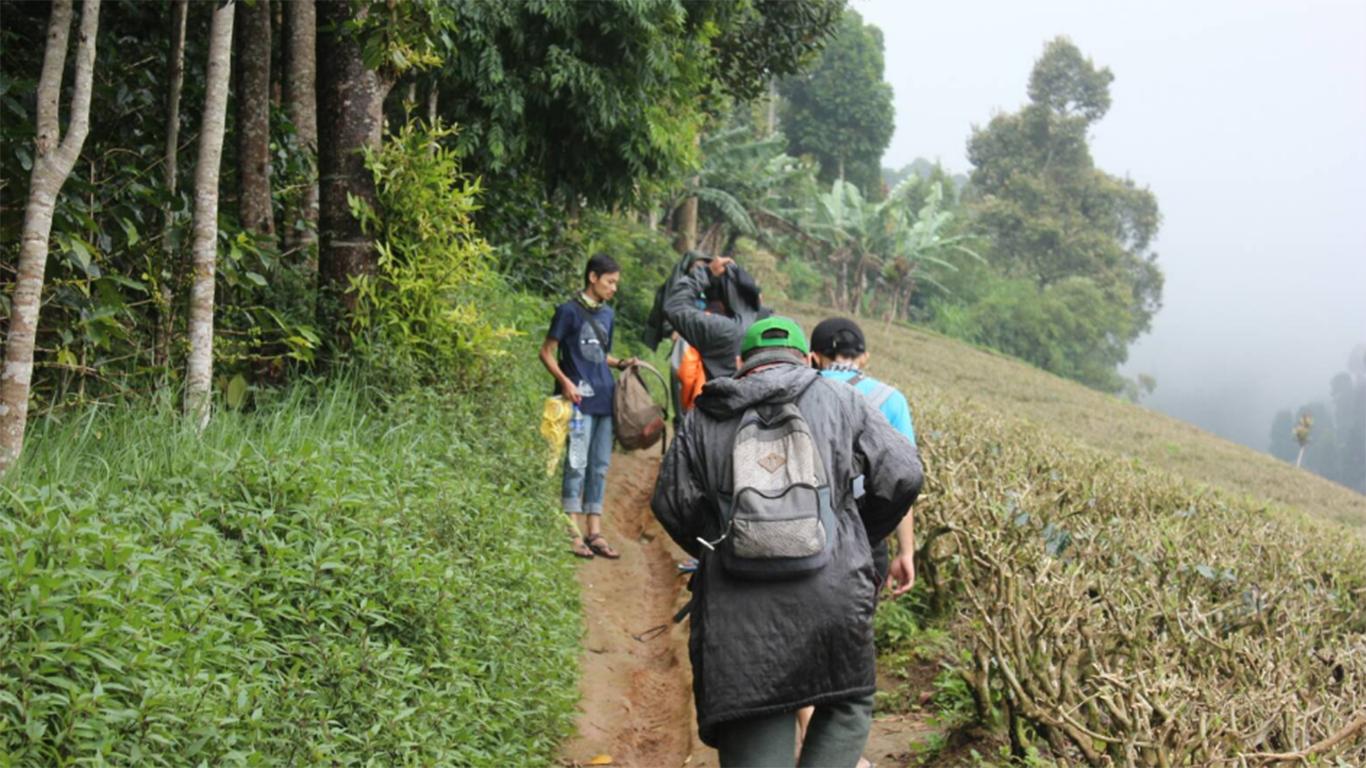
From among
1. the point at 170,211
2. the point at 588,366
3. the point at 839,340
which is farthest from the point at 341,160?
the point at 839,340

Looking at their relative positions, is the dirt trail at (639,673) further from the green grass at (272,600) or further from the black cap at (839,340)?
the black cap at (839,340)

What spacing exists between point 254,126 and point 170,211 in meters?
0.94

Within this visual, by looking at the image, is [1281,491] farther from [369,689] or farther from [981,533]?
[369,689]

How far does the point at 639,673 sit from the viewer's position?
5.91m

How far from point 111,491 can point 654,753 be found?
2526 mm

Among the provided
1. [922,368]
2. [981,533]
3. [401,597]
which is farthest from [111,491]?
[922,368]

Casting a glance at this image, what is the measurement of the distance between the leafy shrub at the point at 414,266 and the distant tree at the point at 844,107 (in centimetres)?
4272

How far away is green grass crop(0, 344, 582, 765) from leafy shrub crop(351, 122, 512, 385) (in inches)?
21.1

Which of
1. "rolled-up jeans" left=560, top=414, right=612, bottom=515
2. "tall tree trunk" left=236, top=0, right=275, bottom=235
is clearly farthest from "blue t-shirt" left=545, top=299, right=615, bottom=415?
"tall tree trunk" left=236, top=0, right=275, bottom=235

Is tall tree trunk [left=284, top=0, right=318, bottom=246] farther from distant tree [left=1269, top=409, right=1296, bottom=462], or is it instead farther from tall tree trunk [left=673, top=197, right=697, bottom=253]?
distant tree [left=1269, top=409, right=1296, bottom=462]

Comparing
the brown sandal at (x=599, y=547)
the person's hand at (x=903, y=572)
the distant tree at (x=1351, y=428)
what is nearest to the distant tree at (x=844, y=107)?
the distant tree at (x=1351, y=428)

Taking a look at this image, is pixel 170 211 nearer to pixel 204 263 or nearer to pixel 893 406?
pixel 204 263

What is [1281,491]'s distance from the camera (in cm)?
2442

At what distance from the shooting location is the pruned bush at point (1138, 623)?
345cm
